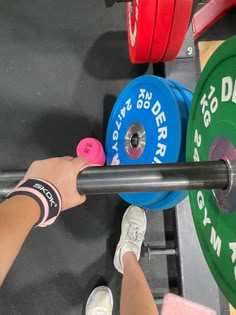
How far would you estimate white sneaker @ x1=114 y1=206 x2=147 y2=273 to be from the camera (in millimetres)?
1323

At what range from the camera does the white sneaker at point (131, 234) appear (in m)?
1.32

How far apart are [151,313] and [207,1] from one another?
4.51ft

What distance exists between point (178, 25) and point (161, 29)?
56 mm

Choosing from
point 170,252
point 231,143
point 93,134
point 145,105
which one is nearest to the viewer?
point 231,143

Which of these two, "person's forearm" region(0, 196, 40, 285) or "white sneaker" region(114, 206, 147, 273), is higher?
"person's forearm" region(0, 196, 40, 285)

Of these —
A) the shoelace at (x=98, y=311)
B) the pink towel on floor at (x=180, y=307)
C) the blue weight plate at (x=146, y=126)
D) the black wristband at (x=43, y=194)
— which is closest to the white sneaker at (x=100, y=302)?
the shoelace at (x=98, y=311)

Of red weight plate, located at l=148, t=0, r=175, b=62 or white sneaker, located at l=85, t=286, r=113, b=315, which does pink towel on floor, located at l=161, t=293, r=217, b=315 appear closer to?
white sneaker, located at l=85, t=286, r=113, b=315

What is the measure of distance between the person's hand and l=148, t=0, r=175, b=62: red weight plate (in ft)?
1.95

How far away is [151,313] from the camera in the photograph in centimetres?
101

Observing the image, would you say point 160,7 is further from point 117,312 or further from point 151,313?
point 117,312

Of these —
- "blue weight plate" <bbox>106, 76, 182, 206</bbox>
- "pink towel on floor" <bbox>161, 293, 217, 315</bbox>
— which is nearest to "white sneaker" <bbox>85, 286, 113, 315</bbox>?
"pink towel on floor" <bbox>161, 293, 217, 315</bbox>

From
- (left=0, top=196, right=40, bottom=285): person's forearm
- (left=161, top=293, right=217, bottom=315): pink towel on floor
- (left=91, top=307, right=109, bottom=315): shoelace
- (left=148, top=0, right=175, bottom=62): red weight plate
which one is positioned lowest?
(left=91, top=307, right=109, bottom=315): shoelace

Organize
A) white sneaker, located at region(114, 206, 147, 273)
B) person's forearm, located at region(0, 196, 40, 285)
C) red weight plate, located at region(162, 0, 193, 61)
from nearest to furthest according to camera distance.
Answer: person's forearm, located at region(0, 196, 40, 285) < red weight plate, located at region(162, 0, 193, 61) < white sneaker, located at region(114, 206, 147, 273)

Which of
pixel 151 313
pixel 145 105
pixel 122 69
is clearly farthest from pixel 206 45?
pixel 151 313
